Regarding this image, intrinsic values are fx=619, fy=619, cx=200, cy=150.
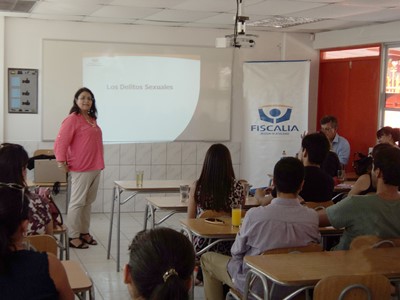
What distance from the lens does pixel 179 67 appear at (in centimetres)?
881

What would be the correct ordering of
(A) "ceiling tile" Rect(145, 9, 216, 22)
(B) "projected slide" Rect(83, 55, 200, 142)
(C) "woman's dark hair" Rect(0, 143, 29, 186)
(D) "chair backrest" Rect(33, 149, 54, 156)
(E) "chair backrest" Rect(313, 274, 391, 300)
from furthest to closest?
1. (B) "projected slide" Rect(83, 55, 200, 142)
2. (D) "chair backrest" Rect(33, 149, 54, 156)
3. (A) "ceiling tile" Rect(145, 9, 216, 22)
4. (C) "woman's dark hair" Rect(0, 143, 29, 186)
5. (E) "chair backrest" Rect(313, 274, 391, 300)

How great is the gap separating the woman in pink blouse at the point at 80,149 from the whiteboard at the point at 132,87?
2.04m

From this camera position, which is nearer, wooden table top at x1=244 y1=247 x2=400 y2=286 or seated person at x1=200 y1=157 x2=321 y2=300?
wooden table top at x1=244 y1=247 x2=400 y2=286

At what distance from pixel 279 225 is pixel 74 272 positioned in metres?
1.11

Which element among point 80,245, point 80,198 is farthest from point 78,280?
point 80,245

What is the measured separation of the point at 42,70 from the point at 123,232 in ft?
8.00

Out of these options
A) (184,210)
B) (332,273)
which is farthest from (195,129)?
(332,273)

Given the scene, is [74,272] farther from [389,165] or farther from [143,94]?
[143,94]

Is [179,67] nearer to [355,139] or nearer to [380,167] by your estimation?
[355,139]

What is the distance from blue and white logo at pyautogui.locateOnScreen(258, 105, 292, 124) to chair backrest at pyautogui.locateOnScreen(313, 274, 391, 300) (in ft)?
19.7

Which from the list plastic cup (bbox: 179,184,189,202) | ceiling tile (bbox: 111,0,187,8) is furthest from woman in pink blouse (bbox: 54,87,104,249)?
plastic cup (bbox: 179,184,189,202)

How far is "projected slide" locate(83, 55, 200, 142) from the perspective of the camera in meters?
8.51

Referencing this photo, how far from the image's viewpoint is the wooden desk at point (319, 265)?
282 cm

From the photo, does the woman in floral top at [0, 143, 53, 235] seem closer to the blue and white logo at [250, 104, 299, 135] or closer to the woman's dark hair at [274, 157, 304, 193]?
the woman's dark hair at [274, 157, 304, 193]
